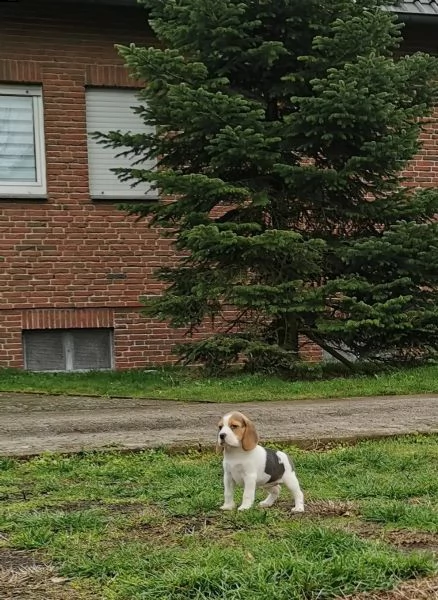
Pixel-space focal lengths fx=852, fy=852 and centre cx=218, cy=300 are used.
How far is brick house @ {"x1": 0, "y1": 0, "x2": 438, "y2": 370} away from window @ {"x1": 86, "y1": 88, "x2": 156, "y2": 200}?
1 centimetres

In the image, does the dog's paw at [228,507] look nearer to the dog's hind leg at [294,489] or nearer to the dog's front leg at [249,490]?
the dog's front leg at [249,490]

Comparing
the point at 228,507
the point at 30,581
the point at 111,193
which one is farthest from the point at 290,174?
the point at 30,581

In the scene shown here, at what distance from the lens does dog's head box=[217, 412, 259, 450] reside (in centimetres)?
384

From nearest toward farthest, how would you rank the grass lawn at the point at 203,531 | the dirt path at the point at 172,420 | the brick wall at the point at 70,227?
the grass lawn at the point at 203,531, the dirt path at the point at 172,420, the brick wall at the point at 70,227

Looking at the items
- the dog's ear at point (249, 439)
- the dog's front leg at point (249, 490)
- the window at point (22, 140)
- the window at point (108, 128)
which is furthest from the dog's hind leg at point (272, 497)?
the window at point (22, 140)

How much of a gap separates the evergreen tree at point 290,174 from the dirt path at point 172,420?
60.2 inches

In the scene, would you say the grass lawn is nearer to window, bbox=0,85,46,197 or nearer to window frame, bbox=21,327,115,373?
window frame, bbox=21,327,115,373

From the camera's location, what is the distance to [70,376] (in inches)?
427

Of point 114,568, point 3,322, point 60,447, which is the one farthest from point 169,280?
point 114,568

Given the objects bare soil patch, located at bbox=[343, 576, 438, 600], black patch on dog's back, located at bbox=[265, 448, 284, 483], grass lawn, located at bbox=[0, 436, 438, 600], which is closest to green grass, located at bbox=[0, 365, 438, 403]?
grass lawn, located at bbox=[0, 436, 438, 600]

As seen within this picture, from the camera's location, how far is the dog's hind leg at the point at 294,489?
390cm

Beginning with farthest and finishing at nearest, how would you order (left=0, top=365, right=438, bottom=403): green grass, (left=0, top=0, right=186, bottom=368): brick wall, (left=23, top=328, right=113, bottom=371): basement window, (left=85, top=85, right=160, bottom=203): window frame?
(left=85, top=85, right=160, bottom=203): window frame → (left=23, top=328, right=113, bottom=371): basement window → (left=0, top=0, right=186, bottom=368): brick wall → (left=0, top=365, right=438, bottom=403): green grass

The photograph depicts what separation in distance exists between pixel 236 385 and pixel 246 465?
4865 mm

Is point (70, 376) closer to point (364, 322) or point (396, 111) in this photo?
point (364, 322)
